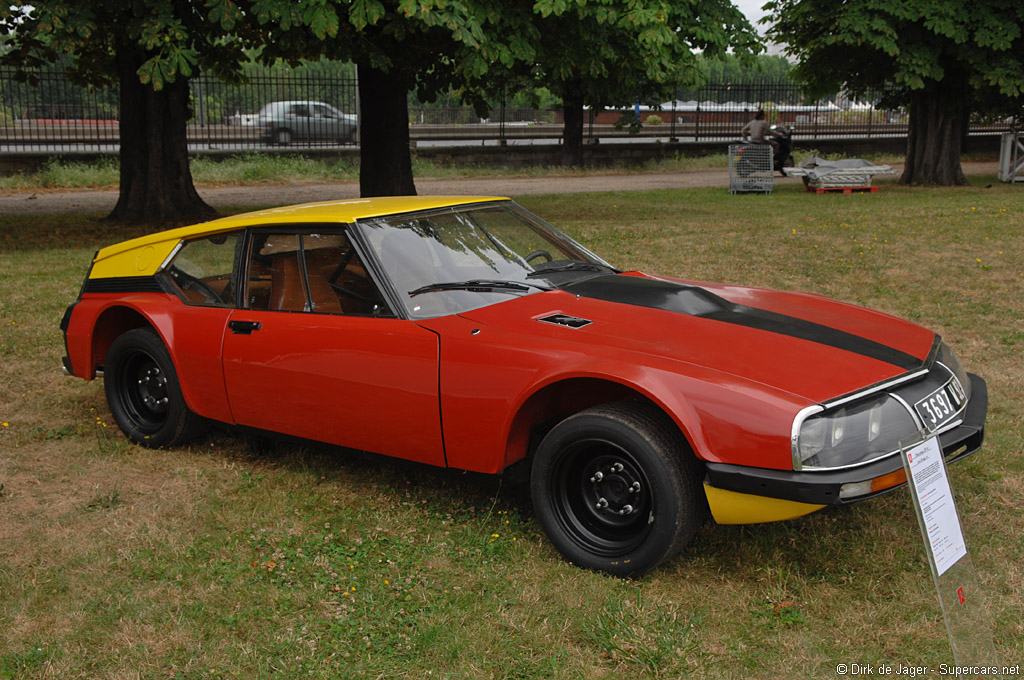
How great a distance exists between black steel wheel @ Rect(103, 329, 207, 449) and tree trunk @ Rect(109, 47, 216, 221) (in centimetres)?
983

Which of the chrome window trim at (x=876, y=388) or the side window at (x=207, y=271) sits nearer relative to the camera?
the chrome window trim at (x=876, y=388)

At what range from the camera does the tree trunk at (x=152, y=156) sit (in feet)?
48.2

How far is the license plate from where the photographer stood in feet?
11.8

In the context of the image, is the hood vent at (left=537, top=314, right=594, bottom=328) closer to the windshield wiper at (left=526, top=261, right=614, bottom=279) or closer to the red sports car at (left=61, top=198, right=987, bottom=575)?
the red sports car at (left=61, top=198, right=987, bottom=575)

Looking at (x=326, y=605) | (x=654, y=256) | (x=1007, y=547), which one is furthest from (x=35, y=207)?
(x=1007, y=547)

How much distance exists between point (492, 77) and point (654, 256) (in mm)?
5365

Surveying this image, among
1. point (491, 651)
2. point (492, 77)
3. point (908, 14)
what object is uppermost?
point (908, 14)

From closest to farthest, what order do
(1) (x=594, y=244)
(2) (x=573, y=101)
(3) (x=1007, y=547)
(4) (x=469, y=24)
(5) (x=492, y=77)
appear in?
(3) (x=1007, y=547)
(4) (x=469, y=24)
(1) (x=594, y=244)
(5) (x=492, y=77)
(2) (x=573, y=101)

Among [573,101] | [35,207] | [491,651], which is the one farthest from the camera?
[573,101]

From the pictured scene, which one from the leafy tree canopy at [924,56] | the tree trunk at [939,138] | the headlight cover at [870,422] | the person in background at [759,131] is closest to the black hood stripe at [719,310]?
the headlight cover at [870,422]

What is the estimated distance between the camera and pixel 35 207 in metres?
17.6

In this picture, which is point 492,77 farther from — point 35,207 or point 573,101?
point 573,101

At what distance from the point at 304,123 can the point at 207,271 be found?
23.9 meters

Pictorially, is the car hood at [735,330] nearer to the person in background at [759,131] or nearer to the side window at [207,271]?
the side window at [207,271]
